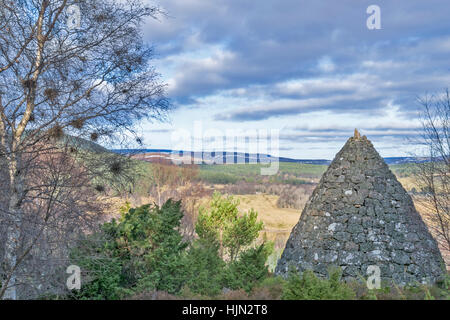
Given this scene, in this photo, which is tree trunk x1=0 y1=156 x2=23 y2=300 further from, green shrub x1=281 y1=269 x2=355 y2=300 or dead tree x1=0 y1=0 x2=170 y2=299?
green shrub x1=281 y1=269 x2=355 y2=300

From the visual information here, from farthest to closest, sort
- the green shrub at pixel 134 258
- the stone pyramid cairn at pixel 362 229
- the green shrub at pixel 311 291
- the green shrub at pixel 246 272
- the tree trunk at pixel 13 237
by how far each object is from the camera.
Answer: the stone pyramid cairn at pixel 362 229 → the green shrub at pixel 246 272 → the green shrub at pixel 134 258 → the tree trunk at pixel 13 237 → the green shrub at pixel 311 291

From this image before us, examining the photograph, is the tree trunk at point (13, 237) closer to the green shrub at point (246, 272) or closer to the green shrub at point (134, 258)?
the green shrub at point (134, 258)

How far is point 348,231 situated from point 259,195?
1089 inches

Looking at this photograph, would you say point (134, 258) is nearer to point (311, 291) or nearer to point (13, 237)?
point (13, 237)

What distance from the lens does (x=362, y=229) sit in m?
8.09

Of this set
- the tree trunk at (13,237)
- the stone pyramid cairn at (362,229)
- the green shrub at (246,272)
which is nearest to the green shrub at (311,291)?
the green shrub at (246,272)

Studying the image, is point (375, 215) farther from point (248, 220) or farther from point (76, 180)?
point (248, 220)

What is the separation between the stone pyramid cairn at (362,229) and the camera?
7.89m

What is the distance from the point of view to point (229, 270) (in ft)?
25.5

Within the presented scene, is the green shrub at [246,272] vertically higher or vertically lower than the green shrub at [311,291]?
lower

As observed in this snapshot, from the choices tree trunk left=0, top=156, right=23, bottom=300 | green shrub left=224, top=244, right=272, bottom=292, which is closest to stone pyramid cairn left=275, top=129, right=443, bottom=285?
green shrub left=224, top=244, right=272, bottom=292

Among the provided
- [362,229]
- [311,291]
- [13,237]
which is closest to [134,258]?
[13,237]
